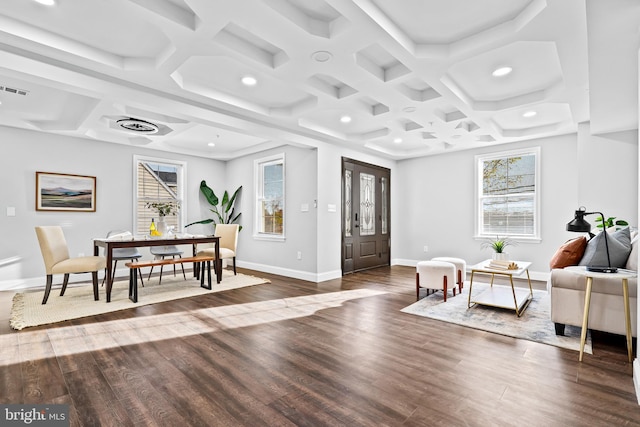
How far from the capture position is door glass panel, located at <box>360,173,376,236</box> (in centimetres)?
646

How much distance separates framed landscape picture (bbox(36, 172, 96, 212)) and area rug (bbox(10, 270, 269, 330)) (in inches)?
52.2

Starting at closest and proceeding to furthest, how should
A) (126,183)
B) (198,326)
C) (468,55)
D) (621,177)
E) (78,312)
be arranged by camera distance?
(468,55) < (198,326) < (78,312) < (621,177) < (126,183)

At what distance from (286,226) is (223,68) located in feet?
10.7

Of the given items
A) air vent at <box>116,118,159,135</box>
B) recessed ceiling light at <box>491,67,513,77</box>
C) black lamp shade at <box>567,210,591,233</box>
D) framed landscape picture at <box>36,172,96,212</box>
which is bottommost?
black lamp shade at <box>567,210,591,233</box>

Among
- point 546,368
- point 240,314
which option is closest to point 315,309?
point 240,314

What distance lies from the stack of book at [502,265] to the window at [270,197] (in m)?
3.53

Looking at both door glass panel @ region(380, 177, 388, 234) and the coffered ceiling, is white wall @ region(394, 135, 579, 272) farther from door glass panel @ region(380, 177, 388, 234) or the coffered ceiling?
the coffered ceiling

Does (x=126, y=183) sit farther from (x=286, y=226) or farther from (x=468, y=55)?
(x=468, y=55)

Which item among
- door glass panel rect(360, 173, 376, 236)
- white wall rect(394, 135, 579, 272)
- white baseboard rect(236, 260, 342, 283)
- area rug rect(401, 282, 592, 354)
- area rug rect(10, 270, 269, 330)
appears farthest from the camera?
door glass panel rect(360, 173, 376, 236)

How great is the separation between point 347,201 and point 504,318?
3.37 m

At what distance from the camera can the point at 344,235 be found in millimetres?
5996

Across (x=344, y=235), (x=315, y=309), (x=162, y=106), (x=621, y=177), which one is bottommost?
(x=315, y=309)

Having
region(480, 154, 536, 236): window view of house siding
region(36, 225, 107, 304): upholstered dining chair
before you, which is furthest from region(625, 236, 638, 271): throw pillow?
region(36, 225, 107, 304): upholstered dining chair

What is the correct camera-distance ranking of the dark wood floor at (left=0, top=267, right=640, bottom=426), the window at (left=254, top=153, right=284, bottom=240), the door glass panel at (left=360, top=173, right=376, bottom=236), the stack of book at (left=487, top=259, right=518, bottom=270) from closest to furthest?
the dark wood floor at (left=0, top=267, right=640, bottom=426) → the stack of book at (left=487, top=259, right=518, bottom=270) → the window at (left=254, top=153, right=284, bottom=240) → the door glass panel at (left=360, top=173, right=376, bottom=236)
